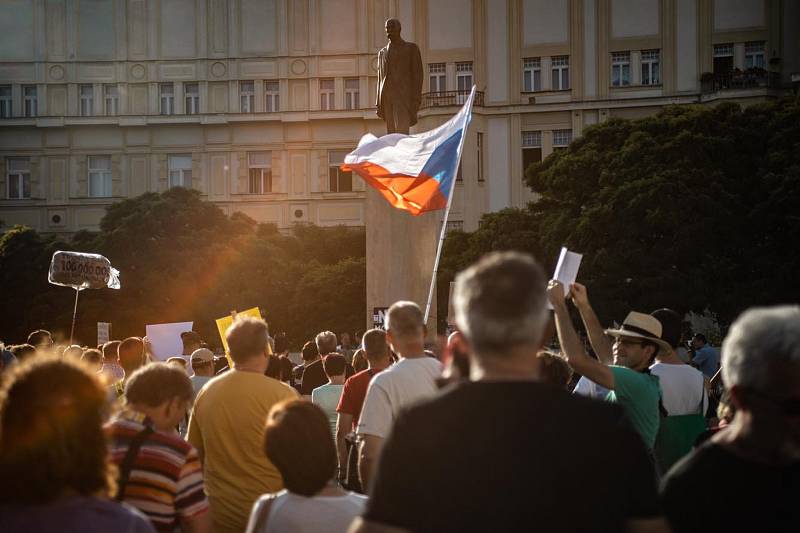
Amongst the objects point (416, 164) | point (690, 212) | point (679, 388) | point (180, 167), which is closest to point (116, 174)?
point (180, 167)

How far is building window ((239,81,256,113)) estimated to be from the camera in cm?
5694

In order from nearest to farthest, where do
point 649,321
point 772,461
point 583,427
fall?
point 583,427 → point 772,461 → point 649,321

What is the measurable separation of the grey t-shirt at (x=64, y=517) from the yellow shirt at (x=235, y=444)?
8.51 feet

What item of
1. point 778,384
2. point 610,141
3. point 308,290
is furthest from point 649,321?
point 308,290

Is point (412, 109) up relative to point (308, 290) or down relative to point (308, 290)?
up

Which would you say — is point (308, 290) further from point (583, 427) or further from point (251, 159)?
point (583, 427)

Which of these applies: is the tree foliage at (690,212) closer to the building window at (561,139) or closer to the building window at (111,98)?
the building window at (561,139)

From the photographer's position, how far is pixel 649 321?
676cm

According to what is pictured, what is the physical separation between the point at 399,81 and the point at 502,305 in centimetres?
1312

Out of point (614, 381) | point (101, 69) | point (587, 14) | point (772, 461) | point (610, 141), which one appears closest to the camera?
point (772, 461)

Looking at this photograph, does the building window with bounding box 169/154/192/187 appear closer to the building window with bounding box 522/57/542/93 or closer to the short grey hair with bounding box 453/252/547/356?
the building window with bounding box 522/57/542/93

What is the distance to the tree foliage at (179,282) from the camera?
146ft

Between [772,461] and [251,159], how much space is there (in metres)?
54.7

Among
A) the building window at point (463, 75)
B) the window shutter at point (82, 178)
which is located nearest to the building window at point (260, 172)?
the window shutter at point (82, 178)
